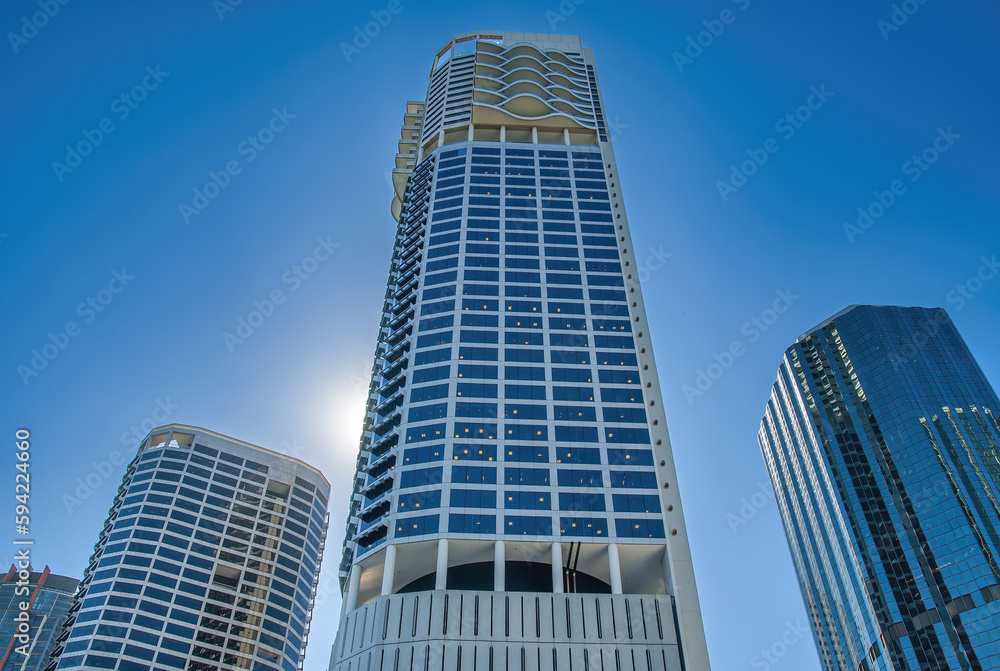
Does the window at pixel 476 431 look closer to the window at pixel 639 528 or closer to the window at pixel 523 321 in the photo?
the window at pixel 523 321

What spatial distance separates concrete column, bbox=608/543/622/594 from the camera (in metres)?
74.2

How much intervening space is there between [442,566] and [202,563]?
86.8 meters

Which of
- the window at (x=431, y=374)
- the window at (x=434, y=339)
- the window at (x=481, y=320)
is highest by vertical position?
the window at (x=481, y=320)

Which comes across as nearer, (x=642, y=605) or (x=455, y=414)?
(x=642, y=605)

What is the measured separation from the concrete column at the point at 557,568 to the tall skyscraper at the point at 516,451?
0.14 meters

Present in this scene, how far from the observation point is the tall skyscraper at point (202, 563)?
12900cm

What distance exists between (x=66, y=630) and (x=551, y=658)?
103779mm

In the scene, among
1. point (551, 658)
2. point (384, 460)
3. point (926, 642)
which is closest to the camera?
point (551, 658)

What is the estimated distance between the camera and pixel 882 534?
449ft

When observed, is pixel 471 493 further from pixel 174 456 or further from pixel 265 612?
pixel 174 456

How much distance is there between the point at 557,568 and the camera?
2972 inches

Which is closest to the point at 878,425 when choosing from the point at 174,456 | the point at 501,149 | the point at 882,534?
the point at 882,534

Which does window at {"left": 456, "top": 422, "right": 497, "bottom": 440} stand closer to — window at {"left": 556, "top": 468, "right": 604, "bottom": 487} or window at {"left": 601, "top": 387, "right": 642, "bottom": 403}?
window at {"left": 556, "top": 468, "right": 604, "bottom": 487}

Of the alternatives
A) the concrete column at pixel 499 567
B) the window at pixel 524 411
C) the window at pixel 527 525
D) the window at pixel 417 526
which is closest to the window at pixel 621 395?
the window at pixel 524 411
